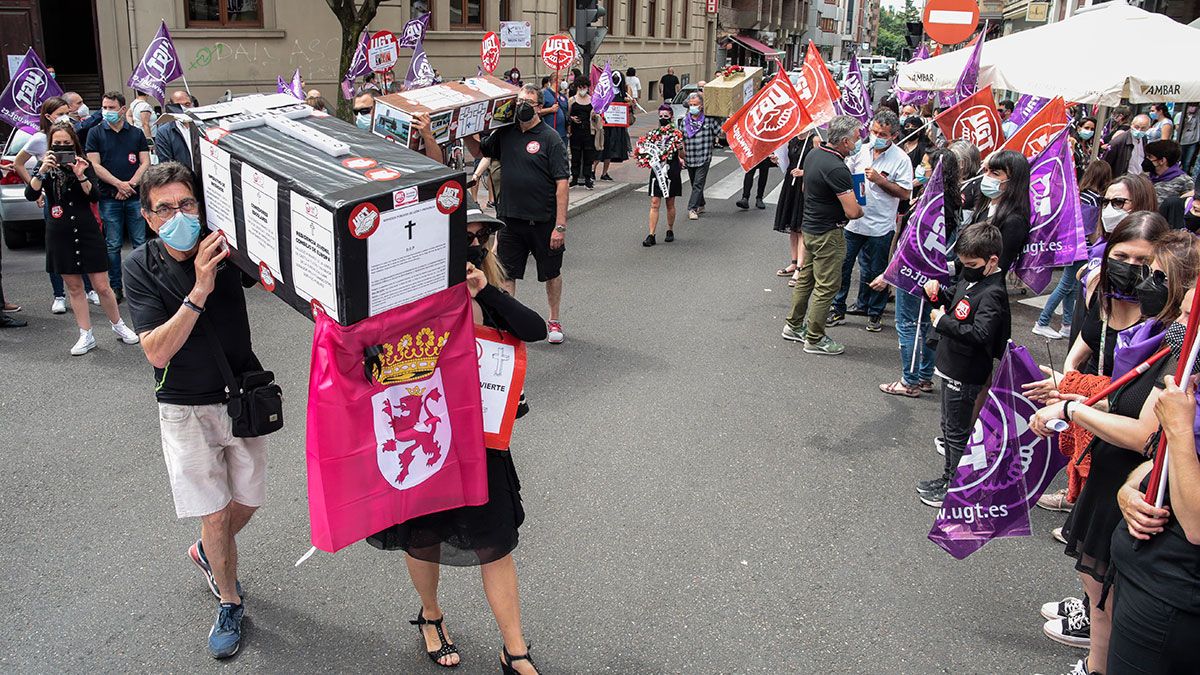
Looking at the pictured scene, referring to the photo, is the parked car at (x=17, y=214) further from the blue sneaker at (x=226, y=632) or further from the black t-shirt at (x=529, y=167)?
the blue sneaker at (x=226, y=632)

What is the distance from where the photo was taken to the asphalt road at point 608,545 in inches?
140

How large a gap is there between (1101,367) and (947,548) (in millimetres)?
1008

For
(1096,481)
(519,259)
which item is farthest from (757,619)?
(519,259)

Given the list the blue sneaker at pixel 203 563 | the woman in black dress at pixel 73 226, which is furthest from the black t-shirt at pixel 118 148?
the blue sneaker at pixel 203 563

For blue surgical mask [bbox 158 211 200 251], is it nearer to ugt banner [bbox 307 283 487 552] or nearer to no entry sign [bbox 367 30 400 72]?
ugt banner [bbox 307 283 487 552]

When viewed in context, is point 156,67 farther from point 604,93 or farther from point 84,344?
point 604,93

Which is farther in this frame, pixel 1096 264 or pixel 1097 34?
pixel 1097 34

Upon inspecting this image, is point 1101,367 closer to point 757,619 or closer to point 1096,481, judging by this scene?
point 1096,481

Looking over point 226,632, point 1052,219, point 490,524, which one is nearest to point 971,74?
point 1052,219

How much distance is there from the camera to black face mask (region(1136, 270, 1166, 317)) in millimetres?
3141

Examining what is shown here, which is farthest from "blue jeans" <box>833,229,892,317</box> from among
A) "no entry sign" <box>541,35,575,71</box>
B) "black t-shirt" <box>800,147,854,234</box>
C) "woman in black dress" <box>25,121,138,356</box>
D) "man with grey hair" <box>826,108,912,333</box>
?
"no entry sign" <box>541,35,575,71</box>

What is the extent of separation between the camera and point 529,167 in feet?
22.4

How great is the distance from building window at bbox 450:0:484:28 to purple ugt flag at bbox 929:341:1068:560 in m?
19.5

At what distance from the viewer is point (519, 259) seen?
23.5 feet
